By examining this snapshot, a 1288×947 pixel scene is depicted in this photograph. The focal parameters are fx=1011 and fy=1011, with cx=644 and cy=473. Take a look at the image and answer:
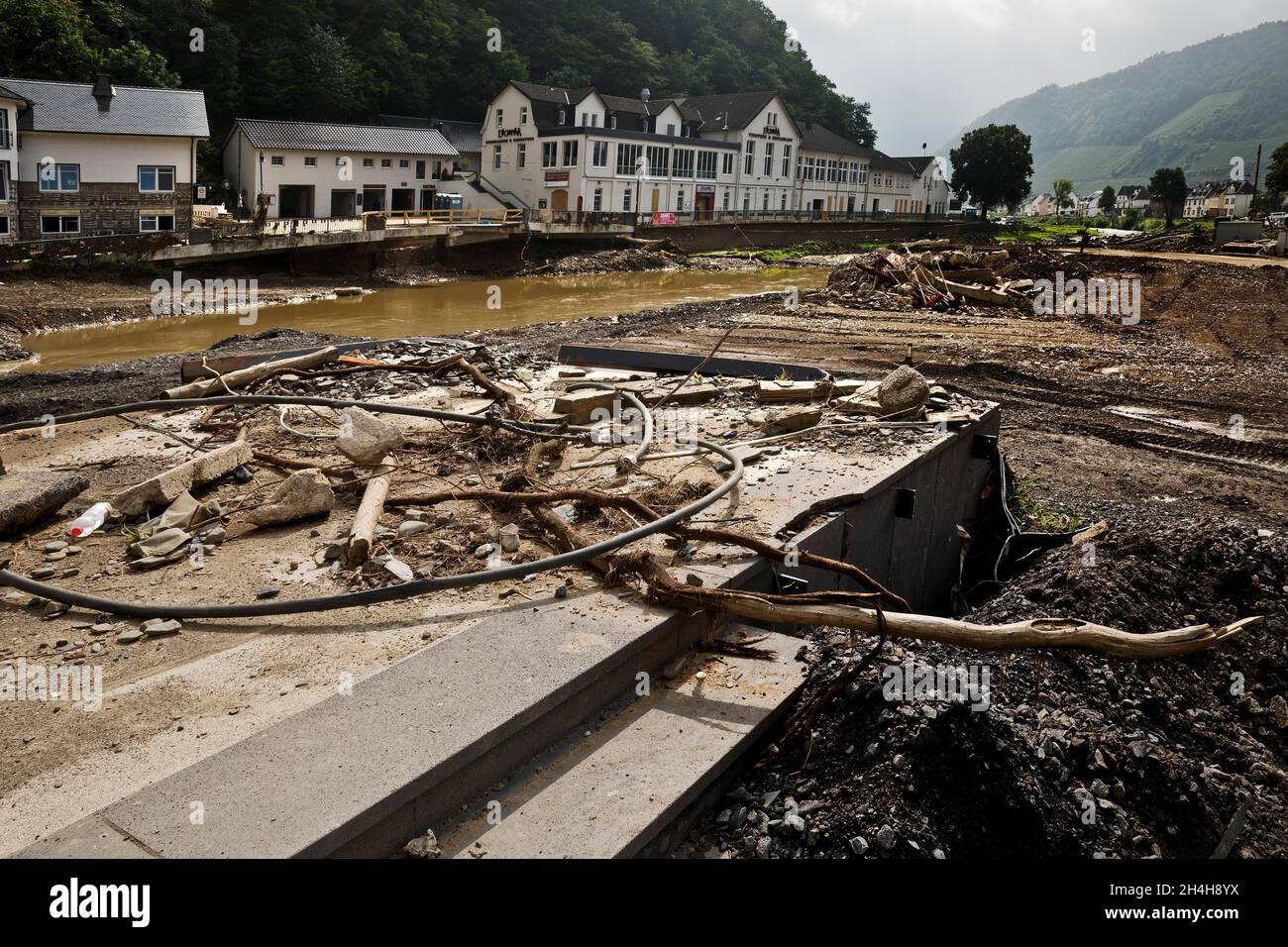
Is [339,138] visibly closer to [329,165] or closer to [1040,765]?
[329,165]

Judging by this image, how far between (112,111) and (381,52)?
36.3 m

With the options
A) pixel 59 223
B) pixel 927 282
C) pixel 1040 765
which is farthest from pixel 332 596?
pixel 59 223

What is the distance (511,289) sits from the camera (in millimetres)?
45000

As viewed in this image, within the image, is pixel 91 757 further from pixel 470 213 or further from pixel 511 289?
pixel 470 213

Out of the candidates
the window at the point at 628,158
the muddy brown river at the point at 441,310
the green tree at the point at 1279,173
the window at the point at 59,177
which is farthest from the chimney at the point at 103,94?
the green tree at the point at 1279,173

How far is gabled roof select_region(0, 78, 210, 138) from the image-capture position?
40.0m

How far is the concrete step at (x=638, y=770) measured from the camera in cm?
408

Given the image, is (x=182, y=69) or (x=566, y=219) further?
(x=182, y=69)

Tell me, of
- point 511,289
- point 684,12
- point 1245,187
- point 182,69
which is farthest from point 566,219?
point 1245,187

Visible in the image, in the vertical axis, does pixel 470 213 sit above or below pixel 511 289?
above

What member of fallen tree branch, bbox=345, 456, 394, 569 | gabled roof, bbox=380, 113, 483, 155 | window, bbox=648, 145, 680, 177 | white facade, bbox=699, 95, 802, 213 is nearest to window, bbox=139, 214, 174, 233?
gabled roof, bbox=380, 113, 483, 155

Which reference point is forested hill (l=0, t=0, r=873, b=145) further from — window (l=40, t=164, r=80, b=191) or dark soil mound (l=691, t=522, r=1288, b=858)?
dark soil mound (l=691, t=522, r=1288, b=858)
